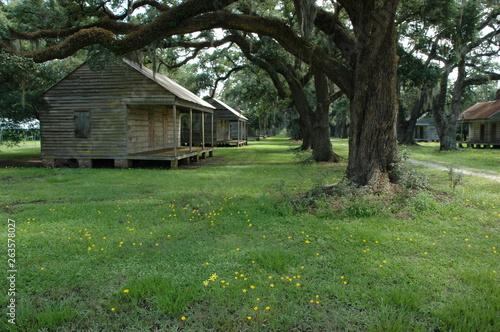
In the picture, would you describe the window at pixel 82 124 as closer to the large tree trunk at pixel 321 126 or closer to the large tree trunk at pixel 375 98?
the large tree trunk at pixel 321 126

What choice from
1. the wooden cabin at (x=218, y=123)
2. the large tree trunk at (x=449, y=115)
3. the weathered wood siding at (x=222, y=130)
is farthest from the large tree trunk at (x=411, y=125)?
the weathered wood siding at (x=222, y=130)

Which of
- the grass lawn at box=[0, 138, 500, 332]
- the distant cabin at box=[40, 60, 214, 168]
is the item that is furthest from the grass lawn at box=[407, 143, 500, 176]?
the distant cabin at box=[40, 60, 214, 168]

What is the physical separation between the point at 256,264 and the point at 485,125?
1376 inches

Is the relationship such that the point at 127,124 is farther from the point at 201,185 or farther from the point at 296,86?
the point at 296,86

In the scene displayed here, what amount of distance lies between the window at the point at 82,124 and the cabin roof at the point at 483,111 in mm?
30524

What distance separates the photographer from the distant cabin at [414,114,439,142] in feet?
153

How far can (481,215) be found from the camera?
20.7 ft

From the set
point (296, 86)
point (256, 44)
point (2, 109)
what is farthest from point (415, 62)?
point (2, 109)

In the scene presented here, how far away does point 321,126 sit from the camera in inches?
682

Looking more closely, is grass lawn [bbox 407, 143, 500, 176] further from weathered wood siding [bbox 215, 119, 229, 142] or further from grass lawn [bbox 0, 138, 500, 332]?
weathered wood siding [bbox 215, 119, 229, 142]

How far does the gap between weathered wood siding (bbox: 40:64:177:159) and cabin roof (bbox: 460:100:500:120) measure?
2811 cm

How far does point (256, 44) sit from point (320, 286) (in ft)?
50.5

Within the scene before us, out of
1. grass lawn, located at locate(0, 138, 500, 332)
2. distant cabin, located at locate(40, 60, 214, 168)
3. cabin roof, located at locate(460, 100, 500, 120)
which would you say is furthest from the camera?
cabin roof, located at locate(460, 100, 500, 120)

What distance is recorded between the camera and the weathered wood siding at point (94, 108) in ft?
48.6
